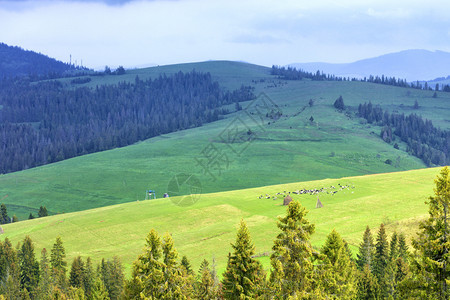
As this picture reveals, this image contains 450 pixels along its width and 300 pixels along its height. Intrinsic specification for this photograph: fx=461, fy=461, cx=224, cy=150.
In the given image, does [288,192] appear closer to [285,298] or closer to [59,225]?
[59,225]

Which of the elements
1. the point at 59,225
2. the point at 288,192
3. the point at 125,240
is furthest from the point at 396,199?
the point at 59,225

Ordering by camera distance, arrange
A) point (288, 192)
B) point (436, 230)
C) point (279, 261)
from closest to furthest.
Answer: point (436, 230) → point (279, 261) → point (288, 192)

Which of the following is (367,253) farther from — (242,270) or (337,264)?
(242,270)

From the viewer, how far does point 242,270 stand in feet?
107

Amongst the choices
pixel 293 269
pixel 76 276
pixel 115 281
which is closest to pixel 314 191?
pixel 76 276

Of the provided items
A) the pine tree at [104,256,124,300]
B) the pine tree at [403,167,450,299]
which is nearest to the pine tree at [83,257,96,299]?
the pine tree at [104,256,124,300]

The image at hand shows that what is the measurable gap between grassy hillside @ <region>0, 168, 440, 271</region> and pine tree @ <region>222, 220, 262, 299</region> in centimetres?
4083

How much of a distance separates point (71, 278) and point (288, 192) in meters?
66.5

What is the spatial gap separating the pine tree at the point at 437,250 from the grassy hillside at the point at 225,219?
5024 cm

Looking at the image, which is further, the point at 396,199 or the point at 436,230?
the point at 396,199

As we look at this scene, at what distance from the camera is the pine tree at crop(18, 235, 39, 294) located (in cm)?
8044

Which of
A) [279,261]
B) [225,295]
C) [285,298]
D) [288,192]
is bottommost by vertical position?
[288,192]

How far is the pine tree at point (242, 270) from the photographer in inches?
1273

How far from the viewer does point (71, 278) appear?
7369cm
